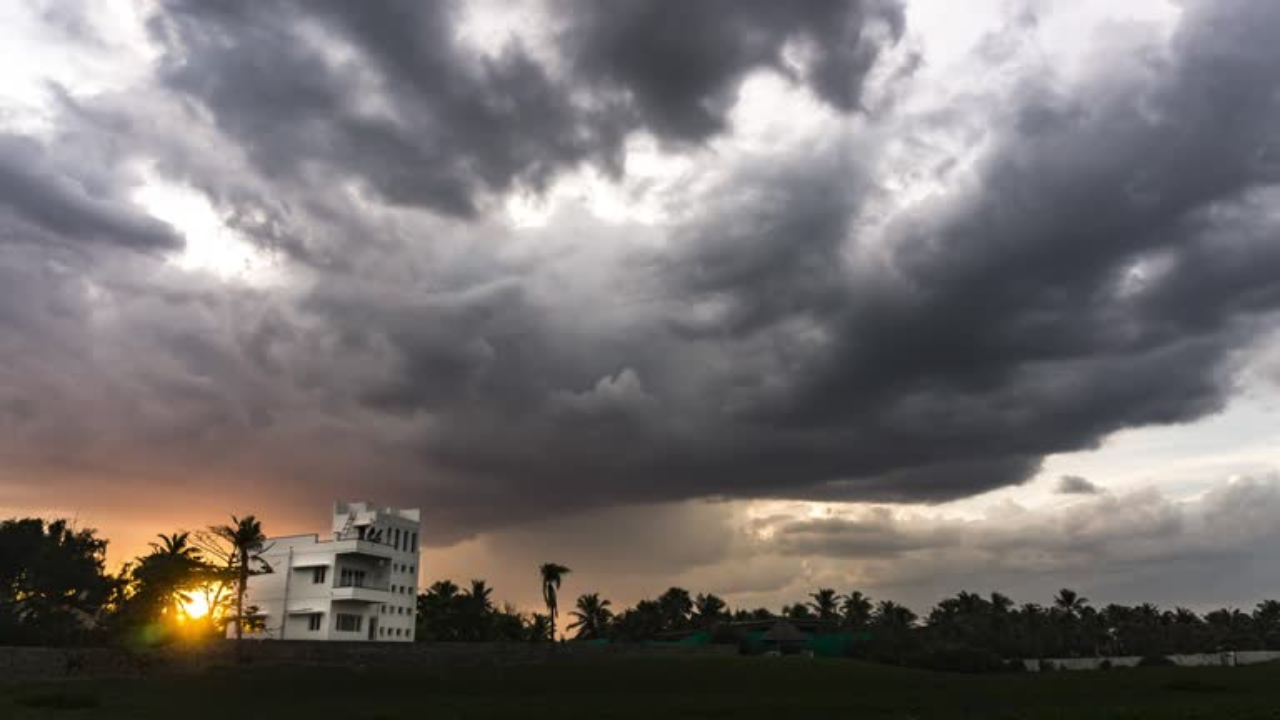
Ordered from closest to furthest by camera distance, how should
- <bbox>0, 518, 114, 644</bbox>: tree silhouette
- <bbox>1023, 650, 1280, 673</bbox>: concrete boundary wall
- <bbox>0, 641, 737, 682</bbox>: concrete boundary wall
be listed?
<bbox>0, 641, 737, 682</bbox>: concrete boundary wall, <bbox>0, 518, 114, 644</bbox>: tree silhouette, <bbox>1023, 650, 1280, 673</bbox>: concrete boundary wall

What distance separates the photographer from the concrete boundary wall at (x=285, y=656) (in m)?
55.2

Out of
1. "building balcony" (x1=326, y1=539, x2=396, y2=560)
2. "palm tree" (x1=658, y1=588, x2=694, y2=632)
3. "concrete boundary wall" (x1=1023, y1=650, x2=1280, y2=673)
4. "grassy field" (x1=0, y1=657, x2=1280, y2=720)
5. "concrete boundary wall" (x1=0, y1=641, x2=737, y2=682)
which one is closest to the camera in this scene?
"grassy field" (x1=0, y1=657, x2=1280, y2=720)

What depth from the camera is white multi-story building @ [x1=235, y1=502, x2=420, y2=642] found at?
328 ft

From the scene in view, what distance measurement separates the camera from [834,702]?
58062 millimetres

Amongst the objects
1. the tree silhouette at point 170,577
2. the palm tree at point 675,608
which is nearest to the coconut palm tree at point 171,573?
the tree silhouette at point 170,577

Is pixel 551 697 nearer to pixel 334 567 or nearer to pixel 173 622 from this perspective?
pixel 173 622

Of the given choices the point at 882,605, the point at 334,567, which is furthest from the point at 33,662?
the point at 882,605

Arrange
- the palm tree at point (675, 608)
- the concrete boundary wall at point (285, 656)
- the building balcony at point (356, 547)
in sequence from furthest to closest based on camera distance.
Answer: the palm tree at point (675, 608)
the building balcony at point (356, 547)
the concrete boundary wall at point (285, 656)

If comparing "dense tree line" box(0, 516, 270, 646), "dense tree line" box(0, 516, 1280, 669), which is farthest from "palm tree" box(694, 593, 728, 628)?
"dense tree line" box(0, 516, 270, 646)

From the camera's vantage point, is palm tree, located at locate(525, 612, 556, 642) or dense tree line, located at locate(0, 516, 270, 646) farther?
palm tree, located at locate(525, 612, 556, 642)

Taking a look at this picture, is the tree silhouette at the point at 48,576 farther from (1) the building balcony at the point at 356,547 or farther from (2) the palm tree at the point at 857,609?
(2) the palm tree at the point at 857,609

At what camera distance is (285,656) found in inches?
2623

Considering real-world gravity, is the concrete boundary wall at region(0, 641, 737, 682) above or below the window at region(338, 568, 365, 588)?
below

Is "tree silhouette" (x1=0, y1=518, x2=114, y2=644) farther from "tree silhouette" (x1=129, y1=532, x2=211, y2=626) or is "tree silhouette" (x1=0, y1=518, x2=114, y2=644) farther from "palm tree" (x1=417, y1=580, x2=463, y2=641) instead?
"palm tree" (x1=417, y1=580, x2=463, y2=641)
